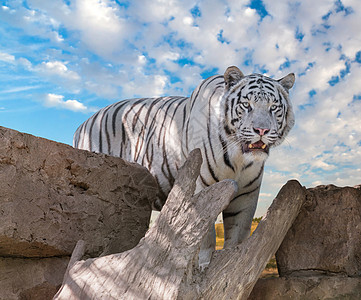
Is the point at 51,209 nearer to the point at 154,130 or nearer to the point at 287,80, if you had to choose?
the point at 154,130

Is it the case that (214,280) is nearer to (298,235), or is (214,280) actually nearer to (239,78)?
(298,235)

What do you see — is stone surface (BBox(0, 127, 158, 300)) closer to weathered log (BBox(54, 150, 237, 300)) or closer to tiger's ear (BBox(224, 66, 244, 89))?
weathered log (BBox(54, 150, 237, 300))

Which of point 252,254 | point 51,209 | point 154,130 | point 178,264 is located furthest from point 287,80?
point 51,209

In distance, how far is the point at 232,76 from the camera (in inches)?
137

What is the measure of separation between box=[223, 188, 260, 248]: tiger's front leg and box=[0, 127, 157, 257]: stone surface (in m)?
0.81

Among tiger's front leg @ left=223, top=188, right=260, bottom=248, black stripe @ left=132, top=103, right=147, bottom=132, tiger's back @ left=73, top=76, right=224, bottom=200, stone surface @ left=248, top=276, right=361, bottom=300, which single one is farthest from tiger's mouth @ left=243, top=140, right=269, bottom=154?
black stripe @ left=132, top=103, right=147, bottom=132

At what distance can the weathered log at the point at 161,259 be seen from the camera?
6.89 ft

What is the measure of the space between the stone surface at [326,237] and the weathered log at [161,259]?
1061 millimetres

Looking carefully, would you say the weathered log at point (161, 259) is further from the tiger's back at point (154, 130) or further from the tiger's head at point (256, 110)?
the tiger's back at point (154, 130)

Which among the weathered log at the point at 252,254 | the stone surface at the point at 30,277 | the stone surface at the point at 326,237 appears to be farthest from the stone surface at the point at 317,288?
the stone surface at the point at 30,277

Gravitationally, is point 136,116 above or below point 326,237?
above

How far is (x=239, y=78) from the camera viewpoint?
349 centimetres

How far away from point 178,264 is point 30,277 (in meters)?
1.53

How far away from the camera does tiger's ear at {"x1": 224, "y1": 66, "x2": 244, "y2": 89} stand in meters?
3.47
